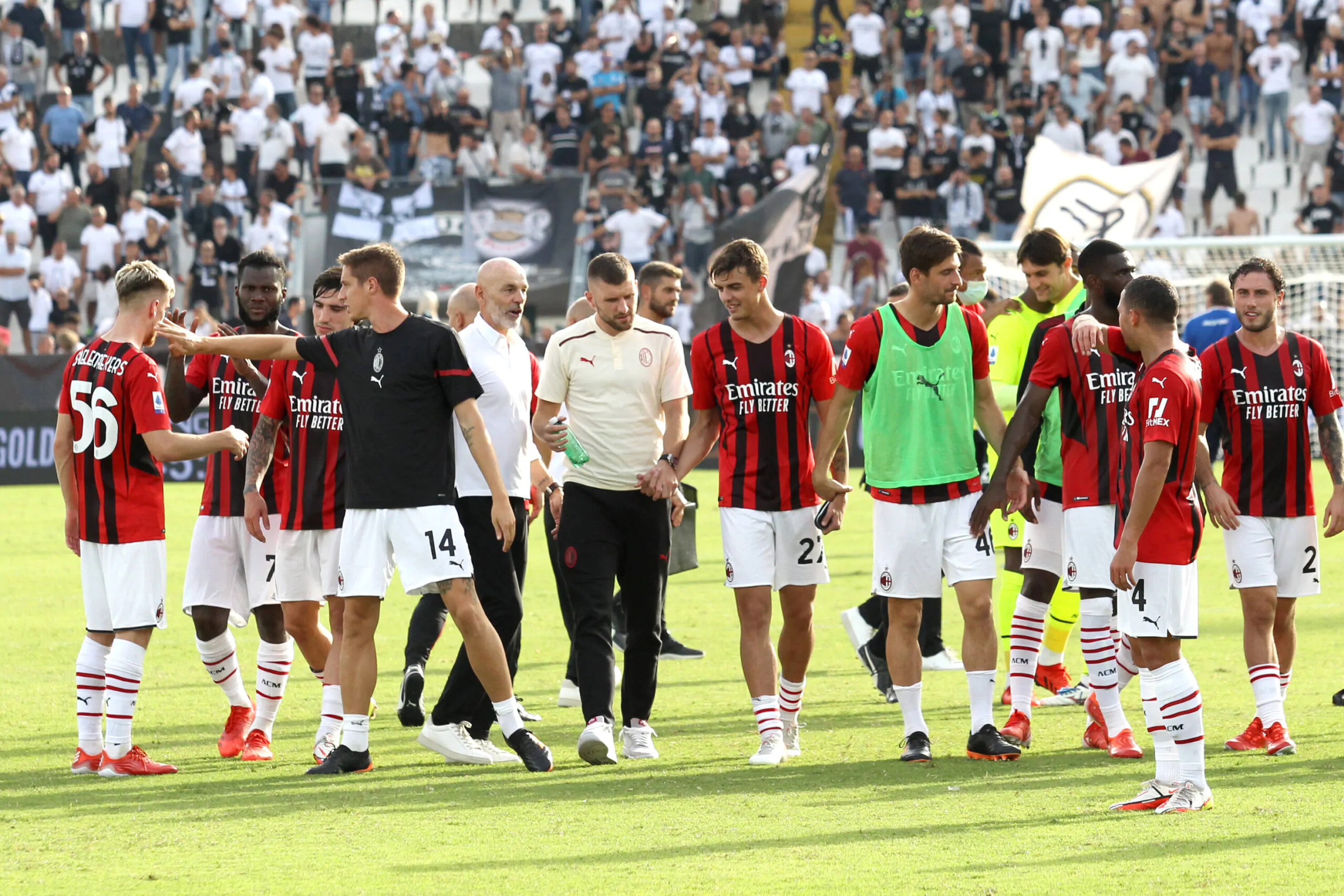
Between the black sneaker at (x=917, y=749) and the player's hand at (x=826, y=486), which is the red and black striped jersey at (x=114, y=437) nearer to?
the player's hand at (x=826, y=486)

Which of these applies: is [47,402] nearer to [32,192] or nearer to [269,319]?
[32,192]

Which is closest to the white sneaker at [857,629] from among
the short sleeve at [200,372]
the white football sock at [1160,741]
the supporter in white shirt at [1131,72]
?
the white football sock at [1160,741]

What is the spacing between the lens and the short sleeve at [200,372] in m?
8.12

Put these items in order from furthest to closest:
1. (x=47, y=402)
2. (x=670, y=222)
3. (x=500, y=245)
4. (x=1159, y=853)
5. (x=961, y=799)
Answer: (x=670, y=222)
(x=500, y=245)
(x=47, y=402)
(x=961, y=799)
(x=1159, y=853)

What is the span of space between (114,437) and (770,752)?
3.10 meters

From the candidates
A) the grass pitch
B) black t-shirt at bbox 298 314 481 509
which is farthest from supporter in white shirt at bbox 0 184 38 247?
black t-shirt at bbox 298 314 481 509

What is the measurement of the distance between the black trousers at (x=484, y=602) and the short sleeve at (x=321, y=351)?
2.84 ft

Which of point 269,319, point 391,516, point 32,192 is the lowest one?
point 391,516

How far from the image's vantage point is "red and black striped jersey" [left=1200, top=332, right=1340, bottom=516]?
7605mm

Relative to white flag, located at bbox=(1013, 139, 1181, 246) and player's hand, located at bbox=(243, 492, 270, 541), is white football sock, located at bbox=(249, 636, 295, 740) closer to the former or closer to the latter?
player's hand, located at bbox=(243, 492, 270, 541)

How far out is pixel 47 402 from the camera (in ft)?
71.5

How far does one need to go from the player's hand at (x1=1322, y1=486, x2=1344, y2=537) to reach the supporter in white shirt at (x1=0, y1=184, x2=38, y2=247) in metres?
21.7

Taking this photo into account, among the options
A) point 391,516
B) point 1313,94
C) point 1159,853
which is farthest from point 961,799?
point 1313,94

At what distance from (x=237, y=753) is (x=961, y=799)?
329cm
